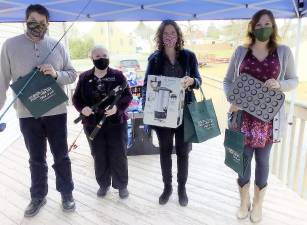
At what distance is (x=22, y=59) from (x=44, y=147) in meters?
0.64

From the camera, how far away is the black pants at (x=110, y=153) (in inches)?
88.4

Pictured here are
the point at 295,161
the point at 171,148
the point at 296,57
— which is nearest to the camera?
the point at 171,148

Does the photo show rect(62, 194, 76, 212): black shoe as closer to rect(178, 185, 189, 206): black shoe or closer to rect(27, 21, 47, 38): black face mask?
rect(178, 185, 189, 206): black shoe

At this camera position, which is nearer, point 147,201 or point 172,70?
point 172,70

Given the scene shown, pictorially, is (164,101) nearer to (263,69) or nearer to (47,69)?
(263,69)

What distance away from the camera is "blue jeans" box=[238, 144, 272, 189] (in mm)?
1930

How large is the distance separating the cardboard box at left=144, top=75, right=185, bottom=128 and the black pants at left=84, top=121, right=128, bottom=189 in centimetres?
30

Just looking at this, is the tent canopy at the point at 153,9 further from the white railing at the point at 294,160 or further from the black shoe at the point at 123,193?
the black shoe at the point at 123,193

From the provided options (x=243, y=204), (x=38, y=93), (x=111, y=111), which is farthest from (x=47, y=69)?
(x=243, y=204)

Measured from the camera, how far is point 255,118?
6.14ft

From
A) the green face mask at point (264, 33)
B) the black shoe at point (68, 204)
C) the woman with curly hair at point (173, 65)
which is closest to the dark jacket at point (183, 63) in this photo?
the woman with curly hair at point (173, 65)

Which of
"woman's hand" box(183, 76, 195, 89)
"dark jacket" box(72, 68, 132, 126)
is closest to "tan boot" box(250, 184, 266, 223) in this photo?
"woman's hand" box(183, 76, 195, 89)

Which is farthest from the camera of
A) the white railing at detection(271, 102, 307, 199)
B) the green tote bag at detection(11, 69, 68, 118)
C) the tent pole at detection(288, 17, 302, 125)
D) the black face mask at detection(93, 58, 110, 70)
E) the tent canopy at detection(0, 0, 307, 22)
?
the white railing at detection(271, 102, 307, 199)

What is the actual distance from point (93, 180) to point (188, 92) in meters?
1.36
